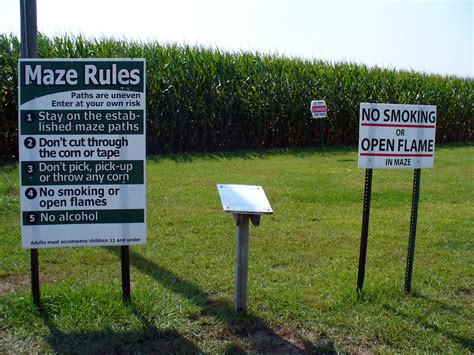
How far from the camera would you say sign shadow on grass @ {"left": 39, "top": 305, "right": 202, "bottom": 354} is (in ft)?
11.6

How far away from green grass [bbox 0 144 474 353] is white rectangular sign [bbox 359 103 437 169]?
1113 millimetres

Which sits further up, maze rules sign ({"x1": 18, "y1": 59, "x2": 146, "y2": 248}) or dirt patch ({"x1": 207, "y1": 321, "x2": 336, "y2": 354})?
maze rules sign ({"x1": 18, "y1": 59, "x2": 146, "y2": 248})

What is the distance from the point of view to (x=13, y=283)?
4684 mm

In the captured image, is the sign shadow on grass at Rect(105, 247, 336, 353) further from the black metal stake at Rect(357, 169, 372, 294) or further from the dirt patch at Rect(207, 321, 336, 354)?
the black metal stake at Rect(357, 169, 372, 294)

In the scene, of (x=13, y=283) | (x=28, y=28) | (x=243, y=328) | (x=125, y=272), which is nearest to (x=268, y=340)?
(x=243, y=328)

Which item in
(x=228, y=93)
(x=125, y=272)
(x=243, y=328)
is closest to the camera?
(x=243, y=328)

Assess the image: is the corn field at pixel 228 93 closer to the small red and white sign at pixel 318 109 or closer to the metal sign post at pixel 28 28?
the small red and white sign at pixel 318 109

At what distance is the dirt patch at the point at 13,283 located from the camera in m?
4.52

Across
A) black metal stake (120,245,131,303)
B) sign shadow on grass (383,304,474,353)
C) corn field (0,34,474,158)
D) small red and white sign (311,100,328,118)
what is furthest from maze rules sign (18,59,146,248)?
small red and white sign (311,100,328,118)

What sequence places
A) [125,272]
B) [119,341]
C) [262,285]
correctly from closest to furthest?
[119,341]
[125,272]
[262,285]

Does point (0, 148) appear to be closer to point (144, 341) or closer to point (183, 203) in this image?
point (183, 203)

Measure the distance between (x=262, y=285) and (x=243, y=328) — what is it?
849 millimetres

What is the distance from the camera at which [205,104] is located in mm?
15633

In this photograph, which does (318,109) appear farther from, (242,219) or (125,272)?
(125,272)
